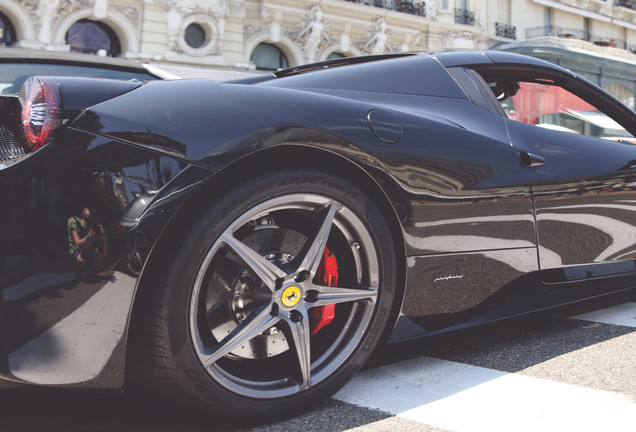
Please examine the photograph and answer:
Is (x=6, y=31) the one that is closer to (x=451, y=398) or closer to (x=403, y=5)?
(x=403, y=5)

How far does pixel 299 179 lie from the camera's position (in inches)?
66.3

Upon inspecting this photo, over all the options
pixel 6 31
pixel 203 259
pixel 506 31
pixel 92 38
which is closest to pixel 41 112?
pixel 203 259

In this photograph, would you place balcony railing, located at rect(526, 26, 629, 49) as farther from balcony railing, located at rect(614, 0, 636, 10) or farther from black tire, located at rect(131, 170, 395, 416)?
black tire, located at rect(131, 170, 395, 416)

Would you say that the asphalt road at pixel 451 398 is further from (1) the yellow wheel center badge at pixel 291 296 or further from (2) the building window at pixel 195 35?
(2) the building window at pixel 195 35

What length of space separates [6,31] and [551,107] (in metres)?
18.4

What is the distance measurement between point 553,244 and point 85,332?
5.42 ft

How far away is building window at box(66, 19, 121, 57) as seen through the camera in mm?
18906

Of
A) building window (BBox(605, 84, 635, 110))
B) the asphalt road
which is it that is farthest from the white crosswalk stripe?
building window (BBox(605, 84, 635, 110))

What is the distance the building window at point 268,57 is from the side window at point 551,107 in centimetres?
2036

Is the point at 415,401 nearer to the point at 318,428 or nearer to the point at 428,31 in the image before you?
the point at 318,428

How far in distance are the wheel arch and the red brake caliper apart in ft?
0.62

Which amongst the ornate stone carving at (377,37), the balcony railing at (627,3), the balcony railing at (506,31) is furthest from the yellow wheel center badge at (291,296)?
the balcony railing at (627,3)

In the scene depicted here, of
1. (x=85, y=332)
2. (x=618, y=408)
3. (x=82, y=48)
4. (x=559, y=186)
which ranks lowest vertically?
(x=618, y=408)

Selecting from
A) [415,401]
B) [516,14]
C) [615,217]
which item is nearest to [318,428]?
[415,401]
